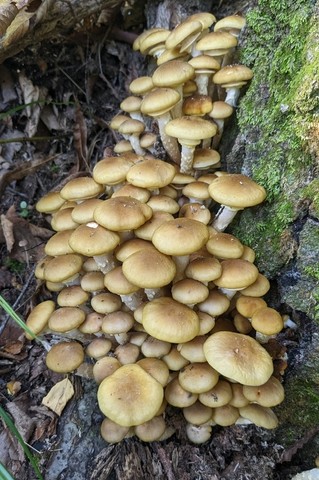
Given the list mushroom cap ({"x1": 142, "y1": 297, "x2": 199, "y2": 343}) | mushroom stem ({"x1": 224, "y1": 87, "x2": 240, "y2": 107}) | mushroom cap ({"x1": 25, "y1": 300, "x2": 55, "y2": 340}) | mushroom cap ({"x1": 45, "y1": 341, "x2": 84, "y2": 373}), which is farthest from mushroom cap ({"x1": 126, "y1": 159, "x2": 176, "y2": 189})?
mushroom cap ({"x1": 45, "y1": 341, "x2": 84, "y2": 373})

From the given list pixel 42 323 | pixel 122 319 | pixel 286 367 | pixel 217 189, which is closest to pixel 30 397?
pixel 42 323

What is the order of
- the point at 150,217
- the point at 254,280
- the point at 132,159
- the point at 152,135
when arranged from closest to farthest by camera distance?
the point at 254,280 < the point at 150,217 < the point at 132,159 < the point at 152,135

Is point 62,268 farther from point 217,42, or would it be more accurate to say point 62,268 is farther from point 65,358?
point 217,42

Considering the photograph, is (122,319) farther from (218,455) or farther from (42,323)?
(218,455)

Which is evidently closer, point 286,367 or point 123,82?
point 286,367

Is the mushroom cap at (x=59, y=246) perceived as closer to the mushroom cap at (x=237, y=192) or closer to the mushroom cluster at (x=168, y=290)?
the mushroom cluster at (x=168, y=290)

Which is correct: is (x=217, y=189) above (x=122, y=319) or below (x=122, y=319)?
above

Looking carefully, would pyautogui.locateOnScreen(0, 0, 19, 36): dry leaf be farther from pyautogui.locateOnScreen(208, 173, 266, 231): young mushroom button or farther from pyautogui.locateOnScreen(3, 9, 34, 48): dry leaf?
pyautogui.locateOnScreen(208, 173, 266, 231): young mushroom button
